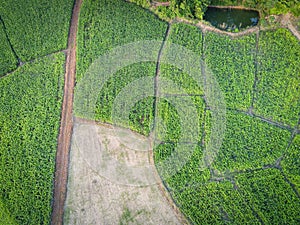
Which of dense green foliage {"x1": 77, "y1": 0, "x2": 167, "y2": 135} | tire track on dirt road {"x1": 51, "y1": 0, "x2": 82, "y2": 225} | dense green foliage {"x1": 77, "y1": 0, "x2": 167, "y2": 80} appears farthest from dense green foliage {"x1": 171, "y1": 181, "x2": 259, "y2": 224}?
dense green foliage {"x1": 77, "y1": 0, "x2": 167, "y2": 80}

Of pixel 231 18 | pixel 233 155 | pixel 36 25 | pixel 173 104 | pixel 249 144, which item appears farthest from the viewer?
pixel 36 25

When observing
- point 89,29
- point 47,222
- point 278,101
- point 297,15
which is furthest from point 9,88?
point 297,15

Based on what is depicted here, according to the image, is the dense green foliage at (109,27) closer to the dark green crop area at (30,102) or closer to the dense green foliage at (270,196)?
the dark green crop area at (30,102)

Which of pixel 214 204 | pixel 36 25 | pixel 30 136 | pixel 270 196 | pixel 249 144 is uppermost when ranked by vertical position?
pixel 36 25

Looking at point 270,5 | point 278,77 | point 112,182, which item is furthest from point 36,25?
point 278,77

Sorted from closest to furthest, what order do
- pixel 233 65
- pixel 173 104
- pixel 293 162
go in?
1. pixel 293 162
2. pixel 173 104
3. pixel 233 65

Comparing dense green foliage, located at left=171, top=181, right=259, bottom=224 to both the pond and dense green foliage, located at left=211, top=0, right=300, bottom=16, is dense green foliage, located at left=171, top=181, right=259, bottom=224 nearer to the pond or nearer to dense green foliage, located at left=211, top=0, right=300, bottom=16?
the pond

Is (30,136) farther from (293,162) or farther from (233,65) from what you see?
(293,162)
